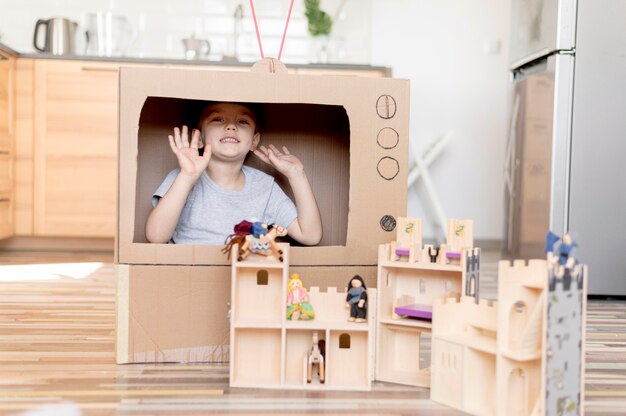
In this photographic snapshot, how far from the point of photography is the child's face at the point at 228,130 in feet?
4.50

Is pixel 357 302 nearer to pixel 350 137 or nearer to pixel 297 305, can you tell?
pixel 297 305

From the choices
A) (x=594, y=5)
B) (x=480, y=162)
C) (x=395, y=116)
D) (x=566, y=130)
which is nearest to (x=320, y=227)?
(x=395, y=116)

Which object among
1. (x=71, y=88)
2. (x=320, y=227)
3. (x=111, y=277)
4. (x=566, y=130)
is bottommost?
(x=111, y=277)

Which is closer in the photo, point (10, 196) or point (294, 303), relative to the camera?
point (294, 303)

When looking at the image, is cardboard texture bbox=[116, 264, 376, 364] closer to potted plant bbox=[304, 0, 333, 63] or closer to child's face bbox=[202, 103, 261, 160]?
child's face bbox=[202, 103, 261, 160]

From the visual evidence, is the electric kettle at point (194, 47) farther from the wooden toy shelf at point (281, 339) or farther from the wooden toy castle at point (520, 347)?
the wooden toy castle at point (520, 347)

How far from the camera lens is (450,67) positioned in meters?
3.14

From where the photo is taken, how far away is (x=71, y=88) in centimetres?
266

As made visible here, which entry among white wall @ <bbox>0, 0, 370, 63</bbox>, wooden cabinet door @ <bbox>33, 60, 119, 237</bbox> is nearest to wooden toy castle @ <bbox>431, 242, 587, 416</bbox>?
wooden cabinet door @ <bbox>33, 60, 119, 237</bbox>

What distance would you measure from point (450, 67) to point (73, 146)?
5.39ft

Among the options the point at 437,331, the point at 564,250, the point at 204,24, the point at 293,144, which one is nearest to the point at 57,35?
the point at 204,24

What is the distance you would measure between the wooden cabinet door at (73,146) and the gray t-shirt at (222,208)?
1.38 meters

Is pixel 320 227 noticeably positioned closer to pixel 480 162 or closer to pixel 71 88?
pixel 71 88

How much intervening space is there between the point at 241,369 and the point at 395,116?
477 mm
